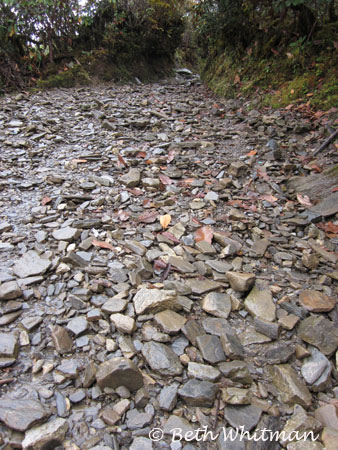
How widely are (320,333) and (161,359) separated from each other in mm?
972

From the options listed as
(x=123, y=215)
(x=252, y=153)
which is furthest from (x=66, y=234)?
(x=252, y=153)

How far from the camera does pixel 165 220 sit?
3.11 meters

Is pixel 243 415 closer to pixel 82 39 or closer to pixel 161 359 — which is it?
pixel 161 359

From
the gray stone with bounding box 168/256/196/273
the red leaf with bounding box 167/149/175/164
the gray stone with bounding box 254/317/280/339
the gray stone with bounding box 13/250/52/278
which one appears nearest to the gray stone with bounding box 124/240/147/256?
the gray stone with bounding box 168/256/196/273

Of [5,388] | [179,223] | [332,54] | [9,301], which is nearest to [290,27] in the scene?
[332,54]

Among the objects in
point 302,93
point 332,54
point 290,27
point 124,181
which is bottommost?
point 124,181

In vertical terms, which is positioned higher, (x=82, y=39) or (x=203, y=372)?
(x=82, y=39)

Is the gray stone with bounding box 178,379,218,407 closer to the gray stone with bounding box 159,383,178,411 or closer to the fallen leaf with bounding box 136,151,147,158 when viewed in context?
the gray stone with bounding box 159,383,178,411

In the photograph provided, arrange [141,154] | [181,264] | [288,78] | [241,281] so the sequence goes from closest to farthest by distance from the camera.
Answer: [241,281] < [181,264] < [141,154] < [288,78]

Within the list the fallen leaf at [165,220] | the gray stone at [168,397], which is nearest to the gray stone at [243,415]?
the gray stone at [168,397]

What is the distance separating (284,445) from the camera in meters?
1.42

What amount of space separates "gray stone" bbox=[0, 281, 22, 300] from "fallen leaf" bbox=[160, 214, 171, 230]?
139 cm

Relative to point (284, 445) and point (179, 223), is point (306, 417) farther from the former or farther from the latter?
point (179, 223)

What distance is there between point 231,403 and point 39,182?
328 centimetres
